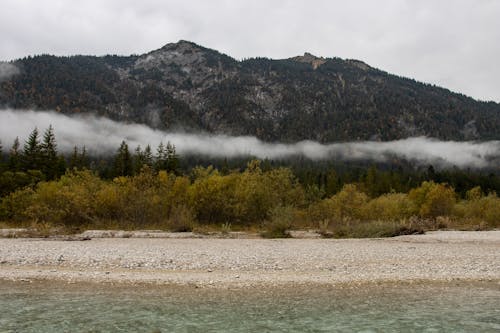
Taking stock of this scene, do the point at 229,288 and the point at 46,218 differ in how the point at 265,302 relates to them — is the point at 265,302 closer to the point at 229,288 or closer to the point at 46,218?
the point at 229,288

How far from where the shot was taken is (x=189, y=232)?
4475 cm

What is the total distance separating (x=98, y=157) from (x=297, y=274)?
193288 millimetres

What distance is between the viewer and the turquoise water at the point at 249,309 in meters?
10.6

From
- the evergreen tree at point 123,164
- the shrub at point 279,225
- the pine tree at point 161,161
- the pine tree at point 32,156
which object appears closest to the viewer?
the shrub at point 279,225

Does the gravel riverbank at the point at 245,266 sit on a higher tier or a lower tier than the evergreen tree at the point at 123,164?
lower

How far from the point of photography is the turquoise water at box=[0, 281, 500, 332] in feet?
34.7

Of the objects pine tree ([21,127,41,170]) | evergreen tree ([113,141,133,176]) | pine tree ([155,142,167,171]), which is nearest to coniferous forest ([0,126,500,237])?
pine tree ([21,127,41,170])

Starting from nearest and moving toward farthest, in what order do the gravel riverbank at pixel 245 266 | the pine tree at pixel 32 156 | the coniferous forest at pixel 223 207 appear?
the gravel riverbank at pixel 245 266 → the coniferous forest at pixel 223 207 → the pine tree at pixel 32 156

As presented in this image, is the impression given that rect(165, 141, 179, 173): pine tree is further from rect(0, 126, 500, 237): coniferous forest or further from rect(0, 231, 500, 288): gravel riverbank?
rect(0, 231, 500, 288): gravel riverbank

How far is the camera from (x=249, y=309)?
40.5 ft

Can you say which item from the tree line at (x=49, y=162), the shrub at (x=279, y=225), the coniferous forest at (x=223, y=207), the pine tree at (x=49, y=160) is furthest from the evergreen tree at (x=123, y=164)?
the shrub at (x=279, y=225)

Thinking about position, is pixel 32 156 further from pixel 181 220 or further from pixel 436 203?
pixel 436 203

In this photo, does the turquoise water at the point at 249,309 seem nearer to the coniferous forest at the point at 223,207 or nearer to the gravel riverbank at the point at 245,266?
the gravel riverbank at the point at 245,266

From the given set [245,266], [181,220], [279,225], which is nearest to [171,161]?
[181,220]
